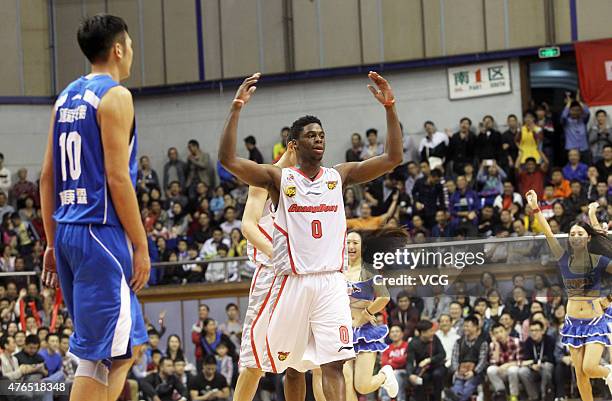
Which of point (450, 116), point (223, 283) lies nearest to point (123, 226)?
point (223, 283)

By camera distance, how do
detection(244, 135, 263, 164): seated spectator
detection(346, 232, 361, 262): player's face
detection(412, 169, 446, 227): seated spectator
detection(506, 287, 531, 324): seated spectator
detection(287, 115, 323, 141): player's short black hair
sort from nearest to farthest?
detection(287, 115, 323, 141): player's short black hair
detection(346, 232, 361, 262): player's face
detection(506, 287, 531, 324): seated spectator
detection(412, 169, 446, 227): seated spectator
detection(244, 135, 263, 164): seated spectator

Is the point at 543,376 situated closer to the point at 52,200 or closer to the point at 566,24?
the point at 52,200

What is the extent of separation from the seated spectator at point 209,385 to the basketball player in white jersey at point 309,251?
6.71 meters

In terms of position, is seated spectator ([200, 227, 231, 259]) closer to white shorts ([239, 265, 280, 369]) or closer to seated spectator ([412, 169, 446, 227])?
seated spectator ([412, 169, 446, 227])

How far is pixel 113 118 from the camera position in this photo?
18.3ft

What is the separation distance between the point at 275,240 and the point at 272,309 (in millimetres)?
536

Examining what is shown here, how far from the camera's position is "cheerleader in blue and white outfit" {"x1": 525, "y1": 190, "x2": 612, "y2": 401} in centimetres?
1109

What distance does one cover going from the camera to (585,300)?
37.0ft

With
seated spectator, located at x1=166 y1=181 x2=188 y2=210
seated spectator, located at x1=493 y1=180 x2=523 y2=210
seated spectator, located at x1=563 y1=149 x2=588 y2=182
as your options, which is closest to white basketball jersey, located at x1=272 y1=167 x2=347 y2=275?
seated spectator, located at x1=493 y1=180 x2=523 y2=210

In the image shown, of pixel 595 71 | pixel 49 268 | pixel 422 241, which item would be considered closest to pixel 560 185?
pixel 595 71

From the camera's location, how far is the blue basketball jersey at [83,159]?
222 inches

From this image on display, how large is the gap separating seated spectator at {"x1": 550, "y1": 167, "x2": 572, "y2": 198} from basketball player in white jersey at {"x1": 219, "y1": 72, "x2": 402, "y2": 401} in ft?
34.3

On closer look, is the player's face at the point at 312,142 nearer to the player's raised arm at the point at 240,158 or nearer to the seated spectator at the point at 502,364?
the player's raised arm at the point at 240,158

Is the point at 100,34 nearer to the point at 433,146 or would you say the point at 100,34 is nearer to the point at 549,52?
the point at 433,146
